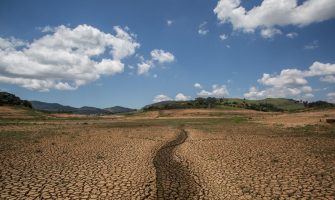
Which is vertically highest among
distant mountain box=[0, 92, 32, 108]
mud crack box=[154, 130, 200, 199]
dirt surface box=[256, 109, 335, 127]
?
distant mountain box=[0, 92, 32, 108]

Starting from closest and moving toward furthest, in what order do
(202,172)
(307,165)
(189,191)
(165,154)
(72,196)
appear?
(72,196) → (189,191) → (202,172) → (307,165) → (165,154)

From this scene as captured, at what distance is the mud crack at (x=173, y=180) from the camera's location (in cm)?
1003

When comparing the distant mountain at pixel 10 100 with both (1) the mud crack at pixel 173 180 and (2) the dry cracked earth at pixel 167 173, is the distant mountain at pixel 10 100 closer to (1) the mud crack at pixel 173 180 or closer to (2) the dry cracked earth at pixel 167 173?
(2) the dry cracked earth at pixel 167 173

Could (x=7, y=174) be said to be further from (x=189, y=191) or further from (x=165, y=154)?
(x=165, y=154)

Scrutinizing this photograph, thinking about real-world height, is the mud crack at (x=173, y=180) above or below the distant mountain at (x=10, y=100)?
below

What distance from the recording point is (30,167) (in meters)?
13.6

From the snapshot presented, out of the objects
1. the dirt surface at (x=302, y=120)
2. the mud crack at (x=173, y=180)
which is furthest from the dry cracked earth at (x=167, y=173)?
the dirt surface at (x=302, y=120)

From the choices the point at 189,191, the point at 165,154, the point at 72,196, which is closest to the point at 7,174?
the point at 72,196

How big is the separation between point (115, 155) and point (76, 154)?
238 cm

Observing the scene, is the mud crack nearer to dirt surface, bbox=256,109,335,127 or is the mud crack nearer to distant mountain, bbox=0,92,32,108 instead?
dirt surface, bbox=256,109,335,127

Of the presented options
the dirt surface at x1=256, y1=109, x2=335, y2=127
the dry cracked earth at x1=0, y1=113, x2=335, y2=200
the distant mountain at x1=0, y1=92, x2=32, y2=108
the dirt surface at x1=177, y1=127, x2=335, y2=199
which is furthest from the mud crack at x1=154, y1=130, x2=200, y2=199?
the distant mountain at x1=0, y1=92, x2=32, y2=108

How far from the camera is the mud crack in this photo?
32.9 feet

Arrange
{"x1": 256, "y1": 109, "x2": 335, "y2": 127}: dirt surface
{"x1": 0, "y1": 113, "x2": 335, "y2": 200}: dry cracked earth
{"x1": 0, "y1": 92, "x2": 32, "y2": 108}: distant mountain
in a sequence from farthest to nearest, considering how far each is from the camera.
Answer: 1. {"x1": 0, "y1": 92, "x2": 32, "y2": 108}: distant mountain
2. {"x1": 256, "y1": 109, "x2": 335, "y2": 127}: dirt surface
3. {"x1": 0, "y1": 113, "x2": 335, "y2": 200}: dry cracked earth

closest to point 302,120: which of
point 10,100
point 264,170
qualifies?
point 264,170
